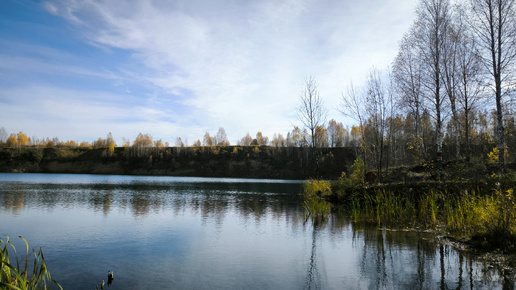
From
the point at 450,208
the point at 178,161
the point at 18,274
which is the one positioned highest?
the point at 178,161

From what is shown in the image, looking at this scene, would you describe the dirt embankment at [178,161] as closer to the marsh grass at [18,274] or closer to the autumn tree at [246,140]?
the autumn tree at [246,140]

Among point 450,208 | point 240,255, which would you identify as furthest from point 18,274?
point 450,208

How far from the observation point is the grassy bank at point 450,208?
8875 mm

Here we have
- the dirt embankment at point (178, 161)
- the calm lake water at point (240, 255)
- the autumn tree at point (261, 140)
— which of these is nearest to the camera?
the calm lake water at point (240, 255)

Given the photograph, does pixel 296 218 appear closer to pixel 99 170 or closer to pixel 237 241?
pixel 237 241

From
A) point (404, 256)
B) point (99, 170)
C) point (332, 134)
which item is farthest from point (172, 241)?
point (99, 170)

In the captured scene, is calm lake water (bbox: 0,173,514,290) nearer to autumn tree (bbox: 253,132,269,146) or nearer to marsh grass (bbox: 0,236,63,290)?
marsh grass (bbox: 0,236,63,290)

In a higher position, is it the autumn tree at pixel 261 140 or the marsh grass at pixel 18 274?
the autumn tree at pixel 261 140

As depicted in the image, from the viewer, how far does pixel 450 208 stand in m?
12.5

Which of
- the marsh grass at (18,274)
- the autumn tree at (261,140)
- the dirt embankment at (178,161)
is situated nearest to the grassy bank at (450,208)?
the marsh grass at (18,274)

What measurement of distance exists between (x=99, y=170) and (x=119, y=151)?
16856mm

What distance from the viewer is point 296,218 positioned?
56.3 feet

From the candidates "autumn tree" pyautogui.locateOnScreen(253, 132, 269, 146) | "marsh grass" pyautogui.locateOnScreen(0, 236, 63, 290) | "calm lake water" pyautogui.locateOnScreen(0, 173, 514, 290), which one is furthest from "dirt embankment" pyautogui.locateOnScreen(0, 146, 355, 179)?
"marsh grass" pyautogui.locateOnScreen(0, 236, 63, 290)

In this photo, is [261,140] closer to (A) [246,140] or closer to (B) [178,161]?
(A) [246,140]
